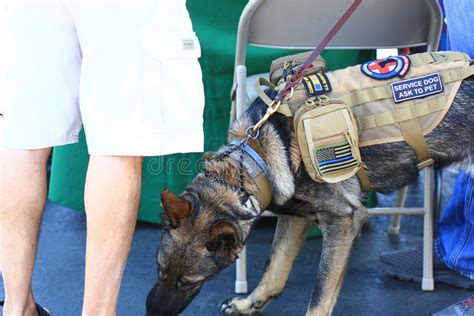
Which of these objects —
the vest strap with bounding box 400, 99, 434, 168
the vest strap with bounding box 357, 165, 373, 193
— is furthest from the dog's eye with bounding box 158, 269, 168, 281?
the vest strap with bounding box 400, 99, 434, 168

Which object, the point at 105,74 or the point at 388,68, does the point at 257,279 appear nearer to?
the point at 388,68

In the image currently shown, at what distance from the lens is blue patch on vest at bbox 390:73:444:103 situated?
2908 mm

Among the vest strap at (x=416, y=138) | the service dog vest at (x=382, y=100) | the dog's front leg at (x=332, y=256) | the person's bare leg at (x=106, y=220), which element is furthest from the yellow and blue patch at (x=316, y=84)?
the person's bare leg at (x=106, y=220)

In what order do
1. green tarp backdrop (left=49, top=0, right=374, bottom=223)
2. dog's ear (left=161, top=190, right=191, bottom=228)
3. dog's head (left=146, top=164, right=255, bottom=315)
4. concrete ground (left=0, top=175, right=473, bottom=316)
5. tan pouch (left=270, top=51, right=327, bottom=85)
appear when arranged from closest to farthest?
dog's ear (left=161, top=190, right=191, bottom=228)
dog's head (left=146, top=164, right=255, bottom=315)
tan pouch (left=270, top=51, right=327, bottom=85)
concrete ground (left=0, top=175, right=473, bottom=316)
green tarp backdrop (left=49, top=0, right=374, bottom=223)

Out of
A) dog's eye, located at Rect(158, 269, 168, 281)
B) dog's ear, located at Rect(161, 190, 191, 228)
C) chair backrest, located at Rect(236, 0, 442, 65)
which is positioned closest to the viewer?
dog's ear, located at Rect(161, 190, 191, 228)

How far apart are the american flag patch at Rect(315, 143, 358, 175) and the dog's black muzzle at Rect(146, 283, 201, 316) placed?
65cm

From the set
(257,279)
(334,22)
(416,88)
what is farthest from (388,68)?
(257,279)

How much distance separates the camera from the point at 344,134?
9.15 feet

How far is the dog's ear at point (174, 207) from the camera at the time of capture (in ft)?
8.69

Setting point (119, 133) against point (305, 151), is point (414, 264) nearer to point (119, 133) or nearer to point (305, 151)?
point (305, 151)

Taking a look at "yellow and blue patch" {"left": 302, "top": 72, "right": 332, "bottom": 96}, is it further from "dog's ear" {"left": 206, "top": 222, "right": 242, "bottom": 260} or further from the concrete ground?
the concrete ground

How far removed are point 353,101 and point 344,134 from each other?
18 centimetres

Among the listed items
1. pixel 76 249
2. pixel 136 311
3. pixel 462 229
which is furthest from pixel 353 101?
pixel 76 249

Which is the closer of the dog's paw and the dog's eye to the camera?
the dog's eye
